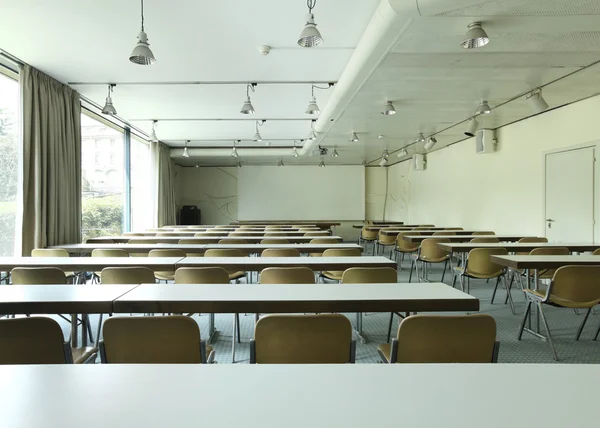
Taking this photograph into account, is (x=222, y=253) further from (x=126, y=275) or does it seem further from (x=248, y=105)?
(x=248, y=105)

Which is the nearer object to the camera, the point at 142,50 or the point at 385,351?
the point at 385,351

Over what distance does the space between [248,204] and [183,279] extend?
11365 millimetres

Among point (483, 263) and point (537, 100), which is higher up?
point (537, 100)

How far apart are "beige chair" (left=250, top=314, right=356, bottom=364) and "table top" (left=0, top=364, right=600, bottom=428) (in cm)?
43

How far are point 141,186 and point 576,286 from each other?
10247mm

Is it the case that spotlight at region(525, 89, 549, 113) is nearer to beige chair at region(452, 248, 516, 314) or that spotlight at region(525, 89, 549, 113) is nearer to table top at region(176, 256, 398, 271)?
beige chair at region(452, 248, 516, 314)

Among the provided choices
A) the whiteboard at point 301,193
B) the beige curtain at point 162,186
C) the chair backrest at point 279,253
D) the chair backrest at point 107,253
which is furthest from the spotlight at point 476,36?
the whiteboard at point 301,193

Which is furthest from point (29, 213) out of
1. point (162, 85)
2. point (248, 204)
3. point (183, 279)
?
point (248, 204)

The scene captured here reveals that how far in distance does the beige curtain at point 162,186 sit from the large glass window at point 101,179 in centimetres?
159

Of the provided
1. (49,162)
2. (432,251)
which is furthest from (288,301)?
(49,162)

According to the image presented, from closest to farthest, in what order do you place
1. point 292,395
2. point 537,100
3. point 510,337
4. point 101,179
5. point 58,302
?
point 292,395
point 58,302
point 510,337
point 537,100
point 101,179

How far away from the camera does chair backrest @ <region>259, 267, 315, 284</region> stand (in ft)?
9.55

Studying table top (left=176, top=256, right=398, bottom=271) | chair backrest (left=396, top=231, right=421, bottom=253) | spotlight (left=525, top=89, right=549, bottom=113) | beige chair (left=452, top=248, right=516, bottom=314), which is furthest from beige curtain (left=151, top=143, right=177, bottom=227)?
spotlight (left=525, top=89, right=549, bottom=113)

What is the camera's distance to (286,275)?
2.91 meters
